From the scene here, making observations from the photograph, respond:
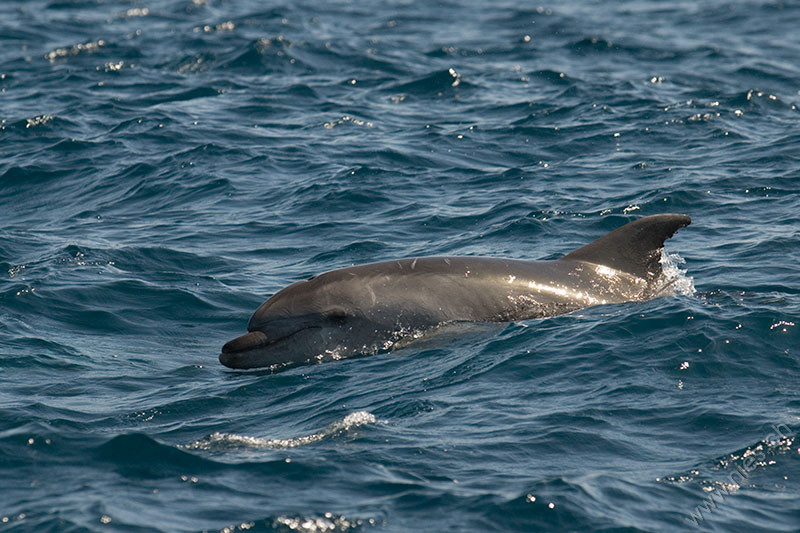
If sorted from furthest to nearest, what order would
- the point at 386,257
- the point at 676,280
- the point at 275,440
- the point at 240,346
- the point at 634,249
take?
1. the point at 386,257
2. the point at 676,280
3. the point at 634,249
4. the point at 240,346
5. the point at 275,440

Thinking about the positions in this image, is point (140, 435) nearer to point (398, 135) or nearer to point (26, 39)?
point (398, 135)

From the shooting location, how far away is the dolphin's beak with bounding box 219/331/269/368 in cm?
1345

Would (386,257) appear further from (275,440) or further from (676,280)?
(275,440)

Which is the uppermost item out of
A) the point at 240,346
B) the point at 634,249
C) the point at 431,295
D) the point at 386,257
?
the point at 634,249

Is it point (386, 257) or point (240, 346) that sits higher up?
point (240, 346)

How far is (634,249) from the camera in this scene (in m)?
14.4

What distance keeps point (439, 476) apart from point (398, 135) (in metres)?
15.5

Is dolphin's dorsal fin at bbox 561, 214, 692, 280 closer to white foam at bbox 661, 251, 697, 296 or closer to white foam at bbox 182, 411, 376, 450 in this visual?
white foam at bbox 661, 251, 697, 296

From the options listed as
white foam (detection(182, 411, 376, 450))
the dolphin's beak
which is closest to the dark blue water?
white foam (detection(182, 411, 376, 450))

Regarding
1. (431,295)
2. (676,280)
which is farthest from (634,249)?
(431,295)

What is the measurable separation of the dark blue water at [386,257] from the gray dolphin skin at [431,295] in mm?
449

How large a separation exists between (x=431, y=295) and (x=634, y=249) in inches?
104

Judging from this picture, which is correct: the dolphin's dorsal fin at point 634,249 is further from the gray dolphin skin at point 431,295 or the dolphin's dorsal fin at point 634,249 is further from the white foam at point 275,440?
the white foam at point 275,440

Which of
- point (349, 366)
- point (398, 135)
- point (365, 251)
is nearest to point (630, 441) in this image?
point (349, 366)
